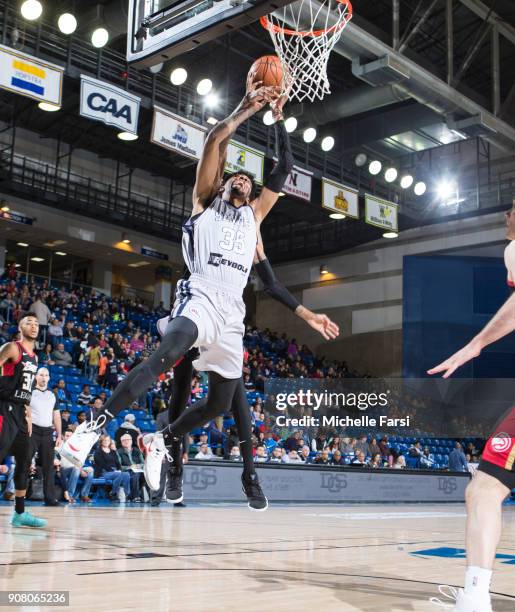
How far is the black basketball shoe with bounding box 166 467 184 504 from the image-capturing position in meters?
5.00

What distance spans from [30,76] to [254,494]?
11.7m

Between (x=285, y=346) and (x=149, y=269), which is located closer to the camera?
(x=285, y=346)

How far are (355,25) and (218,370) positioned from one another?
1263 centimetres

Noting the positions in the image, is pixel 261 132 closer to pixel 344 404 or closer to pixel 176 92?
pixel 176 92

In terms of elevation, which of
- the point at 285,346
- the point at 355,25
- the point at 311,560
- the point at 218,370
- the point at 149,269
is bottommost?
the point at 311,560

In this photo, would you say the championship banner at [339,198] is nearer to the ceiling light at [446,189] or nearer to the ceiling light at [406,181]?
the ceiling light at [406,181]

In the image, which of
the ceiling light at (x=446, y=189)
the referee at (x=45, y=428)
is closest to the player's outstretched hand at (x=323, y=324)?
the referee at (x=45, y=428)

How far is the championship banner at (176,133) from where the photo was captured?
1634cm

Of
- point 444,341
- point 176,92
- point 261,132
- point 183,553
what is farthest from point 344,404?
point 183,553

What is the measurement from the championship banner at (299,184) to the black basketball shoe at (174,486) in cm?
1487

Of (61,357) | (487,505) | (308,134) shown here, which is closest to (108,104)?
(61,357)

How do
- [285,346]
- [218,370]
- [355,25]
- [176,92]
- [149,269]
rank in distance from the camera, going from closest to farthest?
[218,370]
[355,25]
[176,92]
[285,346]
[149,269]

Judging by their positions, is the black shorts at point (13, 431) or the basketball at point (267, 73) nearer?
the basketball at point (267, 73)

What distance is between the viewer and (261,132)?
20594mm
